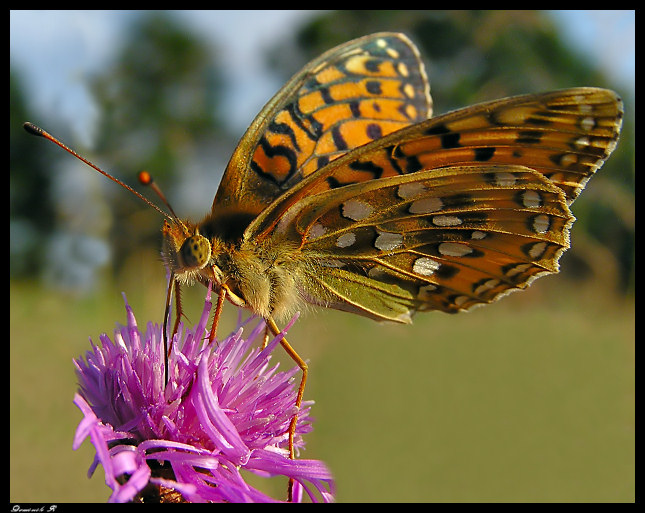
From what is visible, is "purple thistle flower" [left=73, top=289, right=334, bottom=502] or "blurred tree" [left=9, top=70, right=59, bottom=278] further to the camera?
"blurred tree" [left=9, top=70, right=59, bottom=278]

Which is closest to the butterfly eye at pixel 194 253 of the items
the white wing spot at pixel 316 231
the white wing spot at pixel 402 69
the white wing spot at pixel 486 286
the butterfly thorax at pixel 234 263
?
the butterfly thorax at pixel 234 263

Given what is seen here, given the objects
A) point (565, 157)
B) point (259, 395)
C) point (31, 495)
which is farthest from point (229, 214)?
point (31, 495)

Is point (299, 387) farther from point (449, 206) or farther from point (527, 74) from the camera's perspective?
point (527, 74)

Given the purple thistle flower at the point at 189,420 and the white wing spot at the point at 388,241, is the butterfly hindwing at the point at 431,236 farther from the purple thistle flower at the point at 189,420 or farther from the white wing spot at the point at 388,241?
the purple thistle flower at the point at 189,420

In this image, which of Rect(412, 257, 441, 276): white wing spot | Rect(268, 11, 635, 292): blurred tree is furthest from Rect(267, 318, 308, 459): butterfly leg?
Rect(268, 11, 635, 292): blurred tree

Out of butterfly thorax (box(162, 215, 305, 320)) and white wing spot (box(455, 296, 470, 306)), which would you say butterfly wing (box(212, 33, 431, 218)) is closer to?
butterfly thorax (box(162, 215, 305, 320))

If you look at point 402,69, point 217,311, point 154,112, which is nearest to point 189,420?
point 217,311

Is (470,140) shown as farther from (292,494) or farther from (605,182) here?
(605,182)
